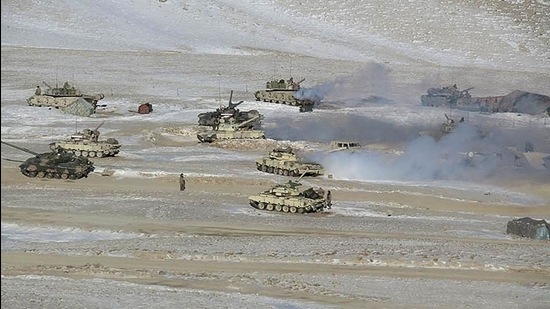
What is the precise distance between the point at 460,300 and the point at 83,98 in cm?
3950

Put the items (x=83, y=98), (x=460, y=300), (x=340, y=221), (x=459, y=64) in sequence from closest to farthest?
1. (x=460, y=300)
2. (x=340, y=221)
3. (x=83, y=98)
4. (x=459, y=64)

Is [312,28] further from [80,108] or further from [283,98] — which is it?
[80,108]

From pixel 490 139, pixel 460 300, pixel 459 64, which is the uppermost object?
pixel 459 64

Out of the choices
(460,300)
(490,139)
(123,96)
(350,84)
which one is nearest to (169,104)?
(123,96)

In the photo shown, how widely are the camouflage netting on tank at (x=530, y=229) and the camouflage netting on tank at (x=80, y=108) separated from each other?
3285cm

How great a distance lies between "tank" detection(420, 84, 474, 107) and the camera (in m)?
60.8

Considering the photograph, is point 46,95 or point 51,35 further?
point 51,35

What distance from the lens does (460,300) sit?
20.8 meters

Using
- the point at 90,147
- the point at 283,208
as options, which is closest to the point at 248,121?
the point at 90,147

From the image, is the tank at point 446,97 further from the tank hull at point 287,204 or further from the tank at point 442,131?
the tank hull at point 287,204

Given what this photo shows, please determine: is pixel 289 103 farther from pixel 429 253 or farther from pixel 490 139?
pixel 429 253

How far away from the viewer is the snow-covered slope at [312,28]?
263ft

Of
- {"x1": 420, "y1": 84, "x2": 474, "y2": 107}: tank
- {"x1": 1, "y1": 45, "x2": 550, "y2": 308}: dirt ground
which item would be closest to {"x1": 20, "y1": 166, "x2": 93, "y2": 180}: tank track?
{"x1": 1, "y1": 45, "x2": 550, "y2": 308}: dirt ground

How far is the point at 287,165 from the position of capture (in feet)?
128
